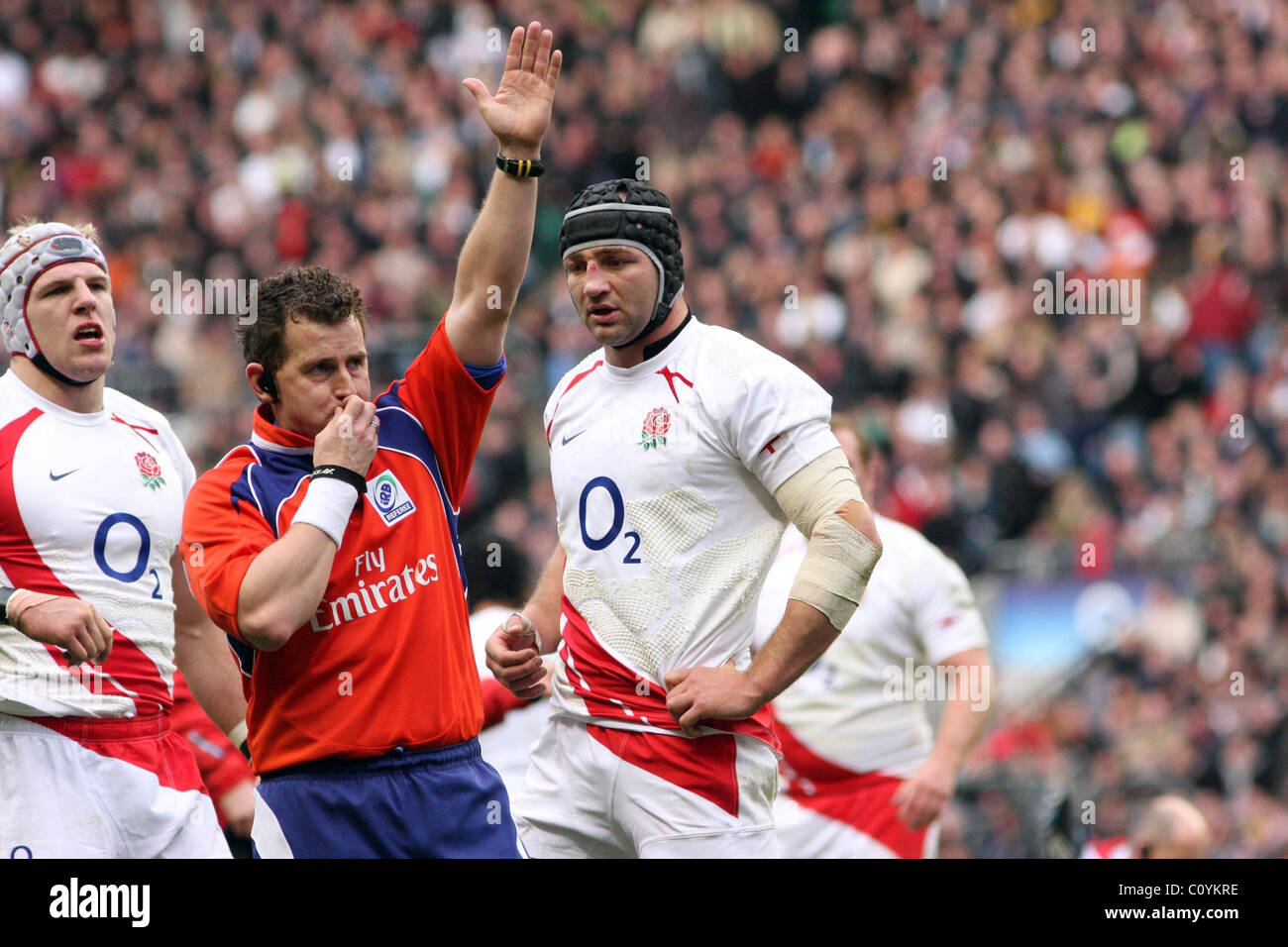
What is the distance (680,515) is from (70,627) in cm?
177

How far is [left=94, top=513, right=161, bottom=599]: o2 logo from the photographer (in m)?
5.73

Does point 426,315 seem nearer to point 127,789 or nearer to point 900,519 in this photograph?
point 900,519

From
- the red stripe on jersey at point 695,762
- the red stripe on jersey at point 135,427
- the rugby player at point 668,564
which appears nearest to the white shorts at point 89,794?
the red stripe on jersey at point 135,427

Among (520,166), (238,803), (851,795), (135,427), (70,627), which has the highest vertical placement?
(520,166)

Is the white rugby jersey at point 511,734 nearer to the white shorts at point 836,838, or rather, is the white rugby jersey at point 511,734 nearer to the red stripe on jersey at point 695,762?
the white shorts at point 836,838

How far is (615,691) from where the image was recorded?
209 inches

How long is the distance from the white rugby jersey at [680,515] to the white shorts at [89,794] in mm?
1378

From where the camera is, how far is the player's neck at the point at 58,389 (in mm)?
5883

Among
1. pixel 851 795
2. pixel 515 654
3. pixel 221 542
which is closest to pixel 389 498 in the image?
pixel 221 542

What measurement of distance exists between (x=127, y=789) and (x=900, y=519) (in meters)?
8.73

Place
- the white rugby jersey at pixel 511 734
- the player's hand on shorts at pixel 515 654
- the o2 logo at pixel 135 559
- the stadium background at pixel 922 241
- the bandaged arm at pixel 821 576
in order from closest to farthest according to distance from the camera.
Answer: the bandaged arm at pixel 821 576, the player's hand on shorts at pixel 515 654, the o2 logo at pixel 135 559, the white rugby jersey at pixel 511 734, the stadium background at pixel 922 241

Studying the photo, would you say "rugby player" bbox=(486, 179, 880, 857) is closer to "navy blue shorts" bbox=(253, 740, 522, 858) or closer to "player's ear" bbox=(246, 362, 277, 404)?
"navy blue shorts" bbox=(253, 740, 522, 858)

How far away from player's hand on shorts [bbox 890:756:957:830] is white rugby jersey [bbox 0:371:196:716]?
3043 millimetres

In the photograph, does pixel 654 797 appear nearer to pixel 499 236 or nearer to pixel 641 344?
pixel 641 344
